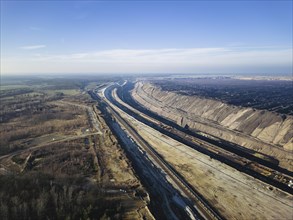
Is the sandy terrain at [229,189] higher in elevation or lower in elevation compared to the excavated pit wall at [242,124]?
lower

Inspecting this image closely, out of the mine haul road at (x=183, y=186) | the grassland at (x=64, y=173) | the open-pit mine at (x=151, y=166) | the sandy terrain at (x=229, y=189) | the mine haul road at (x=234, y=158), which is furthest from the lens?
the mine haul road at (x=234, y=158)

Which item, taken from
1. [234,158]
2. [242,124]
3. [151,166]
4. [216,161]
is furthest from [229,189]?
[242,124]

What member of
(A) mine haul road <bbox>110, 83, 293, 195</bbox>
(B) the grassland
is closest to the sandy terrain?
(A) mine haul road <bbox>110, 83, 293, 195</bbox>

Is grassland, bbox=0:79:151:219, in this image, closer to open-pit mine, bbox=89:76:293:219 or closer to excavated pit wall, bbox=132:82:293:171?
open-pit mine, bbox=89:76:293:219

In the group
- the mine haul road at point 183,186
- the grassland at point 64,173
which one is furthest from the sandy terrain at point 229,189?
the grassland at point 64,173

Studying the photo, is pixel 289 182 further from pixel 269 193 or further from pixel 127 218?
pixel 127 218

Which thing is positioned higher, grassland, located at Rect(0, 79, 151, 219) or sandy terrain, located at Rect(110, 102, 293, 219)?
grassland, located at Rect(0, 79, 151, 219)

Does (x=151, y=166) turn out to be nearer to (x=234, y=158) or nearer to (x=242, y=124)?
(x=234, y=158)

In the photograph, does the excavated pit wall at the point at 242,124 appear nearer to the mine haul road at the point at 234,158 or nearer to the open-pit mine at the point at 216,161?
the open-pit mine at the point at 216,161
